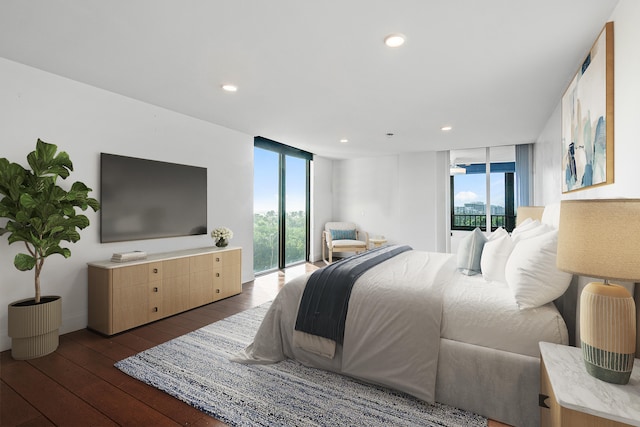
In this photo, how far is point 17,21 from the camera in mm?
2025

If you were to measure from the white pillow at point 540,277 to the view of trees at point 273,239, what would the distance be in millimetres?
4306

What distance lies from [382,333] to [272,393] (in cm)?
85

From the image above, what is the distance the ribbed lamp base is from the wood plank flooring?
0.87m

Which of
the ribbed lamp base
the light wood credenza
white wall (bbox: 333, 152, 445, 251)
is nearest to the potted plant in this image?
the light wood credenza

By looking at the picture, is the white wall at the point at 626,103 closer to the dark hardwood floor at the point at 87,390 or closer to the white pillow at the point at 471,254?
the white pillow at the point at 471,254

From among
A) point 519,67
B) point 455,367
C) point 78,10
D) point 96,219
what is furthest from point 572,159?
point 96,219

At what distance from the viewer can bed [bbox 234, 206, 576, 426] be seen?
1.77 m

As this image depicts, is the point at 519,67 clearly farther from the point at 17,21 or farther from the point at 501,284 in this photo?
the point at 17,21

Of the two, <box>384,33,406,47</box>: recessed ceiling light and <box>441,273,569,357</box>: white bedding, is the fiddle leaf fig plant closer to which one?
<box>384,33,406,47</box>: recessed ceiling light

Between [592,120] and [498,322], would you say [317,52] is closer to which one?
[592,120]

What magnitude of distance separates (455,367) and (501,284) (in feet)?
2.67

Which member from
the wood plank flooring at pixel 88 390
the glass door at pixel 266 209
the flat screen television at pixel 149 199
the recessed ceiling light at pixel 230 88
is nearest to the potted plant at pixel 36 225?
the wood plank flooring at pixel 88 390

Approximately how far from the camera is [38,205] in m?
2.47

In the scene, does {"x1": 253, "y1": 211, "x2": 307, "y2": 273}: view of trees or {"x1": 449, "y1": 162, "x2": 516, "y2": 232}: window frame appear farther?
{"x1": 449, "y1": 162, "x2": 516, "y2": 232}: window frame
